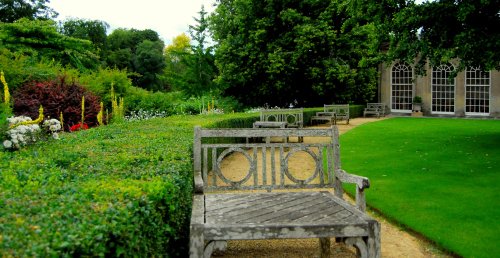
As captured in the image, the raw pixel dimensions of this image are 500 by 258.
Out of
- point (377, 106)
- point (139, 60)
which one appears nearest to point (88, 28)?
point (139, 60)

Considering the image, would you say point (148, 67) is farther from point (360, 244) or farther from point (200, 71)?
point (360, 244)

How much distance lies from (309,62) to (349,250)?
23553 mm

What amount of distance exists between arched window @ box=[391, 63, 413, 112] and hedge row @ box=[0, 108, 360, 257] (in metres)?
29.9

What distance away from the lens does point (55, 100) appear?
14.3 metres

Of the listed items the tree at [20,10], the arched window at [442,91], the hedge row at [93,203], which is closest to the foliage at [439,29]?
the hedge row at [93,203]

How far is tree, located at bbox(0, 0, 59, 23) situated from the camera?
3831cm

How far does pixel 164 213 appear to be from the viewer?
2936 mm

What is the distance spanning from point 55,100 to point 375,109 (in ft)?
69.6

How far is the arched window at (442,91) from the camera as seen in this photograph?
30.5 m

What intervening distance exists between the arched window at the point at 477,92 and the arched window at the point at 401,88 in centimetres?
356

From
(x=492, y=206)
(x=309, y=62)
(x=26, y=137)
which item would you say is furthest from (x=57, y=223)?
(x=309, y=62)

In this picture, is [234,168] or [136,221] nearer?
[136,221]

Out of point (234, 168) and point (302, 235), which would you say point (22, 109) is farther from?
point (302, 235)

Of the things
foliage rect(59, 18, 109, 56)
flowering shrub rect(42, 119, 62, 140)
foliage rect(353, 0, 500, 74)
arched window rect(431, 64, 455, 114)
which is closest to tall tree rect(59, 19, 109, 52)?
foliage rect(59, 18, 109, 56)
